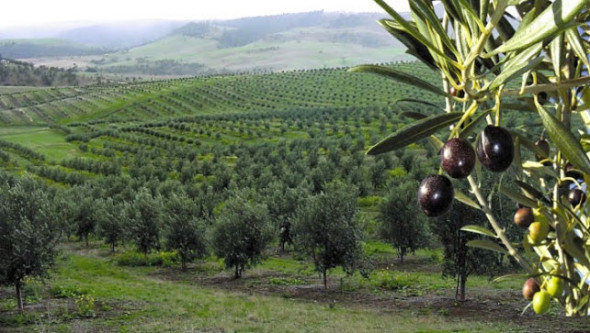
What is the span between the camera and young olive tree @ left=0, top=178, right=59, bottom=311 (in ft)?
64.4

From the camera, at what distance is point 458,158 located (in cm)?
109

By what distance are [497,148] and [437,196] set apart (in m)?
0.20

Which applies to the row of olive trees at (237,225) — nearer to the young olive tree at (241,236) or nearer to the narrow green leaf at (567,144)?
the young olive tree at (241,236)

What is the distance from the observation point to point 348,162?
156 ft

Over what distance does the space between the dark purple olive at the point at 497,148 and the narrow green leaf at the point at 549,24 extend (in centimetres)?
23

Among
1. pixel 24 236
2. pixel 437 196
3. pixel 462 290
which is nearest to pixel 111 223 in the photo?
pixel 24 236

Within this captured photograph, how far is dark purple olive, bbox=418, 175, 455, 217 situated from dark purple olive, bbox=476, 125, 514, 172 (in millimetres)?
157

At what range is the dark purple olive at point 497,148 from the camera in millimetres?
1095

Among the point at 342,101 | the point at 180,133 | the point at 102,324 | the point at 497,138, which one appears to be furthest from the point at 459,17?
the point at 342,101

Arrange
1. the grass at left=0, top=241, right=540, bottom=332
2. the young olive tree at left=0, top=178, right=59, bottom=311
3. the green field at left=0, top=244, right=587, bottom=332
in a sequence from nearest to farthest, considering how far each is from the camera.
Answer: the grass at left=0, top=241, right=540, bottom=332
the green field at left=0, top=244, right=587, bottom=332
the young olive tree at left=0, top=178, right=59, bottom=311

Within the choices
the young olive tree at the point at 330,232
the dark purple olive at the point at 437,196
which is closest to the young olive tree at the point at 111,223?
the young olive tree at the point at 330,232

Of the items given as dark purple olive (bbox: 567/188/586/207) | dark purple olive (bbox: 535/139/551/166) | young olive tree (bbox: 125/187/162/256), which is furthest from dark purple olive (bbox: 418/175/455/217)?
young olive tree (bbox: 125/187/162/256)

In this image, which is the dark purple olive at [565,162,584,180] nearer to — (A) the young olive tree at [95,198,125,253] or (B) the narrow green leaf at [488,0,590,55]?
(B) the narrow green leaf at [488,0,590,55]

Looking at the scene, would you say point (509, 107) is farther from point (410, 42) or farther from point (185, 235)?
point (185, 235)
